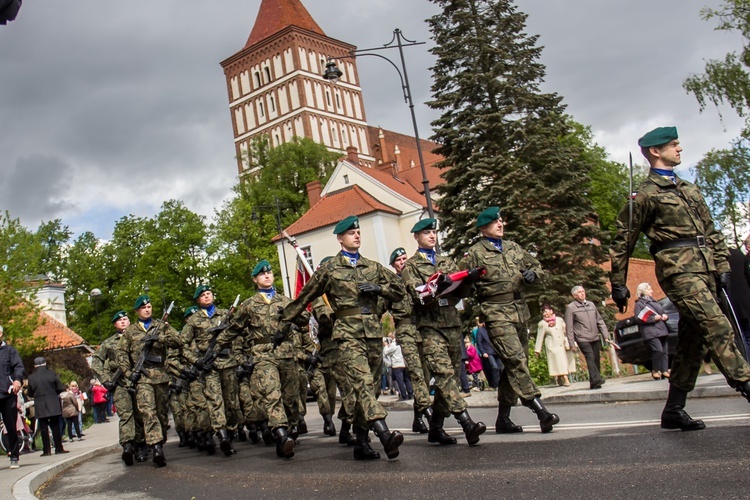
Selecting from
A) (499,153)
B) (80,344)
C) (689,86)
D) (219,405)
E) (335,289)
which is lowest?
(219,405)

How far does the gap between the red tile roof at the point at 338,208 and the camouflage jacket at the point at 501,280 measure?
51.4 metres

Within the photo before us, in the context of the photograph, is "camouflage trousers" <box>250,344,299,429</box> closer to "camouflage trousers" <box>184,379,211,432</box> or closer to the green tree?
"camouflage trousers" <box>184,379,211,432</box>

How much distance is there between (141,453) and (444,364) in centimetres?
554

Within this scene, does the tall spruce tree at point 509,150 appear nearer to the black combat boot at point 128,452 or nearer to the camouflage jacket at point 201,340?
the camouflage jacket at point 201,340

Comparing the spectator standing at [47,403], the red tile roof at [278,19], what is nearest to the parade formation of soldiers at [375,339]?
the spectator standing at [47,403]

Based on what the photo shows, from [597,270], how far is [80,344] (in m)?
25.0

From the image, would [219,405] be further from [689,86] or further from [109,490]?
[689,86]

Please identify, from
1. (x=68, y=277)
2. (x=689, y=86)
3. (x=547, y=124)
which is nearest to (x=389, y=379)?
(x=547, y=124)

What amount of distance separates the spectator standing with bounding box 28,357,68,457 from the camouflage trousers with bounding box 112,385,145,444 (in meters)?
4.80

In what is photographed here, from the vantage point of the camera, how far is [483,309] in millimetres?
8852

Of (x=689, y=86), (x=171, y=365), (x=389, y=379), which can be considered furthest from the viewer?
(x=689, y=86)

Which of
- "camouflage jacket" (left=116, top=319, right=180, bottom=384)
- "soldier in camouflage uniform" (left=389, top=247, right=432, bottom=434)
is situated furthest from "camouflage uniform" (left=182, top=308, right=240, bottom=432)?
"soldier in camouflage uniform" (left=389, top=247, right=432, bottom=434)

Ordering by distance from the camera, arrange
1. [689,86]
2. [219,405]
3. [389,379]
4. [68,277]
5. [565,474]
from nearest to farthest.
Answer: [565,474], [219,405], [389,379], [689,86], [68,277]

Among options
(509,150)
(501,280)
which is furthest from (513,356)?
(509,150)
